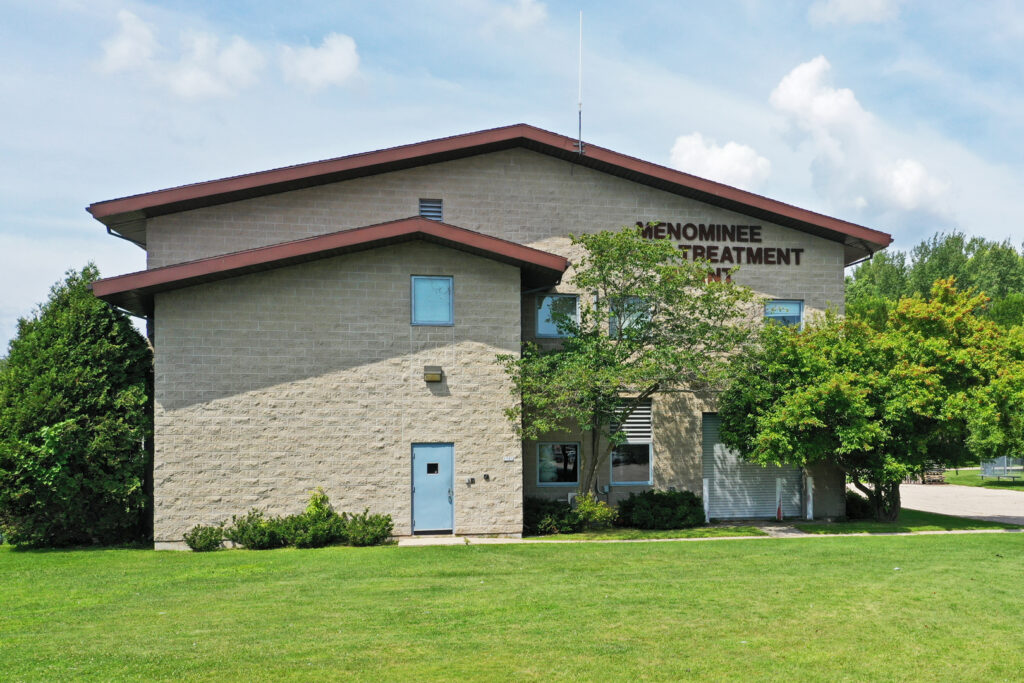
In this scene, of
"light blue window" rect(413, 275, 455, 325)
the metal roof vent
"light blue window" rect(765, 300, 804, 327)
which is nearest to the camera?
"light blue window" rect(413, 275, 455, 325)

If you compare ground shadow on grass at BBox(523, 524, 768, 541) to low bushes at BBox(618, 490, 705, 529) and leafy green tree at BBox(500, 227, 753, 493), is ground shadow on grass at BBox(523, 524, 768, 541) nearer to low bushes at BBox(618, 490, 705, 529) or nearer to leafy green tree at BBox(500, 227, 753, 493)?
low bushes at BBox(618, 490, 705, 529)

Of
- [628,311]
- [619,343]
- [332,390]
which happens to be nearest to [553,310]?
[628,311]

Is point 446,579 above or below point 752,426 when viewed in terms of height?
below

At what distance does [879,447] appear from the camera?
22953mm

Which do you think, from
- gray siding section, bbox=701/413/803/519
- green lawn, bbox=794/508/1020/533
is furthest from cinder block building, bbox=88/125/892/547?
green lawn, bbox=794/508/1020/533

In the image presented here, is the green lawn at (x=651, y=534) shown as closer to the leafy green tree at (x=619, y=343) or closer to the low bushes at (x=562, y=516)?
the low bushes at (x=562, y=516)

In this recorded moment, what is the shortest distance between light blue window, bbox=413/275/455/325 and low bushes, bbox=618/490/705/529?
722cm

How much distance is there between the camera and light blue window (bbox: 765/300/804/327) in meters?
26.0

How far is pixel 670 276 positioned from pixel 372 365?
793 centimetres

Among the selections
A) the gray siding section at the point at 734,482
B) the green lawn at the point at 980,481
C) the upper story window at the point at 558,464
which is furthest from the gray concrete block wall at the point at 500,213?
the green lawn at the point at 980,481

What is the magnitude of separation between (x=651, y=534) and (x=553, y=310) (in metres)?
6.83

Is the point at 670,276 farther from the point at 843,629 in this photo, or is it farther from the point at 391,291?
the point at 843,629

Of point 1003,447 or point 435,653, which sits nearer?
point 435,653

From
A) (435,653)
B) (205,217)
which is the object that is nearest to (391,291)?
(205,217)
